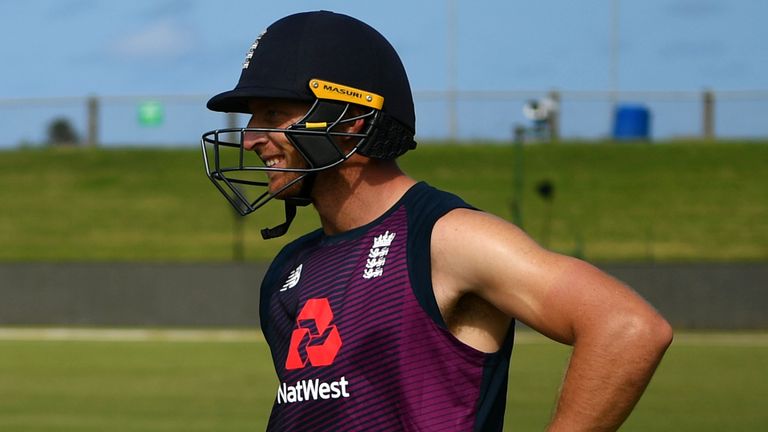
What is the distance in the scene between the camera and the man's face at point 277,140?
3.35 meters

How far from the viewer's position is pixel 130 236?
34.2 metres

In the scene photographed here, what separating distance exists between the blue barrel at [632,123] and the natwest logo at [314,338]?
1449 inches

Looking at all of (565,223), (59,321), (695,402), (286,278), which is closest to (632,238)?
(565,223)

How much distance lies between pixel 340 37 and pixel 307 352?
0.78 meters

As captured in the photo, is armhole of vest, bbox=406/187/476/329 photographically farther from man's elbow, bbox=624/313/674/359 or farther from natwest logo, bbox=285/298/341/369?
man's elbow, bbox=624/313/674/359

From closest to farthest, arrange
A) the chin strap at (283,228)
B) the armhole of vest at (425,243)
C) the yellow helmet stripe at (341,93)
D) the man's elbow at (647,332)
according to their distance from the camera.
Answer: the man's elbow at (647,332) < the armhole of vest at (425,243) < the yellow helmet stripe at (341,93) < the chin strap at (283,228)

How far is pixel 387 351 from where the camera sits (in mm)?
3115

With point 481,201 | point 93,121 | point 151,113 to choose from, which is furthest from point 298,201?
point 93,121

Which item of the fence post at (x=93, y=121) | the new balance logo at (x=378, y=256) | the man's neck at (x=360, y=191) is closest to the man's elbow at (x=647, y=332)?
the new balance logo at (x=378, y=256)

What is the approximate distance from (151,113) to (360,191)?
36.9 metres

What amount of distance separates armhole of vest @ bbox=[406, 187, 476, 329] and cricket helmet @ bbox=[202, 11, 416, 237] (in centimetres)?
23

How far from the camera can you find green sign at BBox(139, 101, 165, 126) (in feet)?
129

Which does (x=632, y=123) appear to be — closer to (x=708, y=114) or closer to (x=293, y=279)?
(x=708, y=114)

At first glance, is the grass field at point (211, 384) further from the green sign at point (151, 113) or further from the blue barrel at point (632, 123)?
the blue barrel at point (632, 123)
